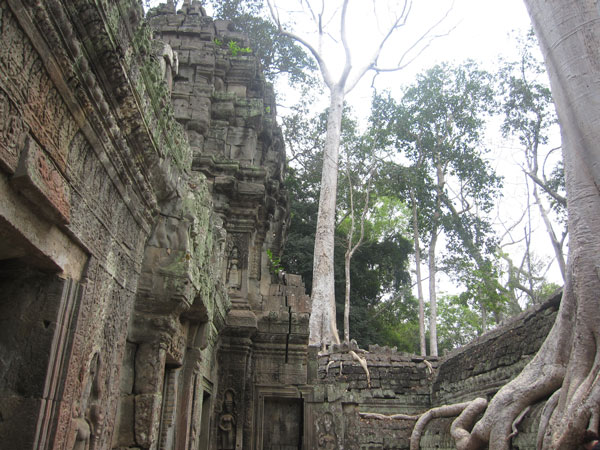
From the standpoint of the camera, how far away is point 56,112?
1.86 metres

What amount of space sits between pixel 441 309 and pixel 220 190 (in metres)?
25.0

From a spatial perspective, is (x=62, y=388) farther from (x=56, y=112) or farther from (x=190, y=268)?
(x=190, y=268)

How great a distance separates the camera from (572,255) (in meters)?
5.49

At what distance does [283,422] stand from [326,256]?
7.77m

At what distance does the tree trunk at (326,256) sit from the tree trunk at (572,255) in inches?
298

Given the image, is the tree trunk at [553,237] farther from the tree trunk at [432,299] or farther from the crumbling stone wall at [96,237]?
the crumbling stone wall at [96,237]

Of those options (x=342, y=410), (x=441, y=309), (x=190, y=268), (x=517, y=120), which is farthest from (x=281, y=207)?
(x=441, y=309)

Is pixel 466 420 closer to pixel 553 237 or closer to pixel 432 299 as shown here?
pixel 553 237

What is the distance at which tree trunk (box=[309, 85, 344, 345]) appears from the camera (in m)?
13.2

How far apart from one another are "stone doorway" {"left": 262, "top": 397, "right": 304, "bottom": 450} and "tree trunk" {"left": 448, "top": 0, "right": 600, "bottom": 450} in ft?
7.02

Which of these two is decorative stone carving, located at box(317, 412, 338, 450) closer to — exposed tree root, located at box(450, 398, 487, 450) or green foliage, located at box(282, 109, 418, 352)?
exposed tree root, located at box(450, 398, 487, 450)

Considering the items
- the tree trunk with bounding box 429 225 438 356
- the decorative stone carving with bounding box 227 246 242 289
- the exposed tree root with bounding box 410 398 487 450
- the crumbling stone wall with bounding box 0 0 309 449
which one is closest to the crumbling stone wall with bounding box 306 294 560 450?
the exposed tree root with bounding box 410 398 487 450

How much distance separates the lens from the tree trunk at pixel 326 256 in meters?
13.2

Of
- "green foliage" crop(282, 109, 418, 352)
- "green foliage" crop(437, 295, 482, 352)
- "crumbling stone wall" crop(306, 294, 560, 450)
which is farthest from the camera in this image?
"green foliage" crop(437, 295, 482, 352)
